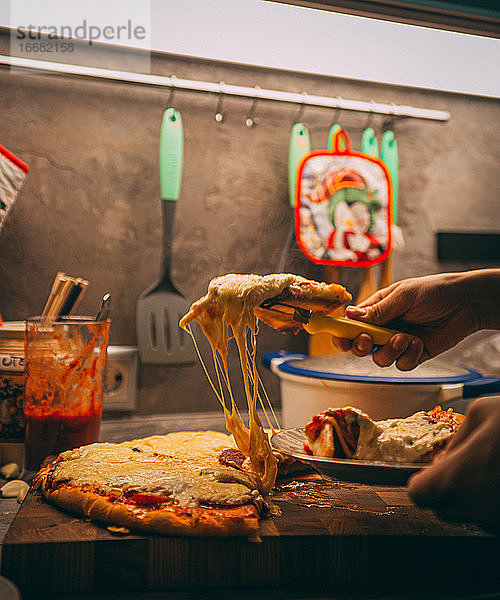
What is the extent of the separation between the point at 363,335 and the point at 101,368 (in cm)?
45

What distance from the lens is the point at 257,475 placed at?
793 mm

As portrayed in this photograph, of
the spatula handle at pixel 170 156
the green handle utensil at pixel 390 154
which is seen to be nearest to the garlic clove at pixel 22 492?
the spatula handle at pixel 170 156

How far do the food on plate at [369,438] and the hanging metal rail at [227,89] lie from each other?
2.85 feet

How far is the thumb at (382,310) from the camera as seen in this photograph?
3.03 ft

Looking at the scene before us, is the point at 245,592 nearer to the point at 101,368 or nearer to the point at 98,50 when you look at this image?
the point at 101,368

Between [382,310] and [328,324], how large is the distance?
13 centimetres

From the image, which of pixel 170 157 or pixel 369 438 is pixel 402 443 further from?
pixel 170 157

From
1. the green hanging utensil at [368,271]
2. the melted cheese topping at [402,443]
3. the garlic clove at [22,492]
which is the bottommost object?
the garlic clove at [22,492]

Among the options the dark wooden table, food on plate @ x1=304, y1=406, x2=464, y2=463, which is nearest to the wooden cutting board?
the dark wooden table

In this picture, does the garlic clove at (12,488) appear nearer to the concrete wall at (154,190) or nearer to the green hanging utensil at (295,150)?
the concrete wall at (154,190)

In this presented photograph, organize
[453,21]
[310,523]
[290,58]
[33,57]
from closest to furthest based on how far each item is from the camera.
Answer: [310,523], [453,21], [33,57], [290,58]

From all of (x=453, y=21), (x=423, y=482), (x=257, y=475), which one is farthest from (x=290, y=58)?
(x=423, y=482)

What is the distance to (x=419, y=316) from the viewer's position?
100 cm

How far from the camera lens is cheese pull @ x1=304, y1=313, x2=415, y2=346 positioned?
85cm
